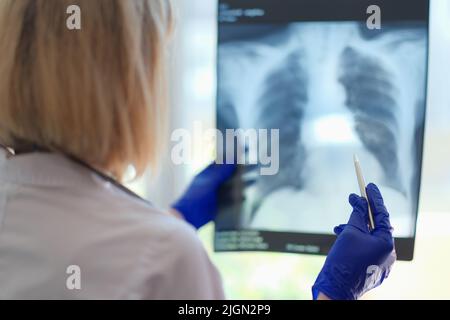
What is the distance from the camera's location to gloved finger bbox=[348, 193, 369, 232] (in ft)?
3.14

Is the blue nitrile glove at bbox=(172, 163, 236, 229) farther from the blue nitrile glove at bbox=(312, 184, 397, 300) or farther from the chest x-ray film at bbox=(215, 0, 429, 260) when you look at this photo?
the blue nitrile glove at bbox=(312, 184, 397, 300)

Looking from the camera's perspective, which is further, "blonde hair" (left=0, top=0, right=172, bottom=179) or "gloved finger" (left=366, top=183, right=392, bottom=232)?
"gloved finger" (left=366, top=183, right=392, bottom=232)

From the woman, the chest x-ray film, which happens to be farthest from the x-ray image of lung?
the woman

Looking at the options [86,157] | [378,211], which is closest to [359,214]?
[378,211]

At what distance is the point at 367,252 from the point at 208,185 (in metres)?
0.38

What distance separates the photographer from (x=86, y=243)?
28.7 inches

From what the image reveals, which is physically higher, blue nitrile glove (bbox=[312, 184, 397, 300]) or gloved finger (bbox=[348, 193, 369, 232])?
gloved finger (bbox=[348, 193, 369, 232])

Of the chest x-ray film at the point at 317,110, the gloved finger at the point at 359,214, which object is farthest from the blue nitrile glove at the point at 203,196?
the gloved finger at the point at 359,214

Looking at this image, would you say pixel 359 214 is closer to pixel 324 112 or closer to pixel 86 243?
pixel 324 112

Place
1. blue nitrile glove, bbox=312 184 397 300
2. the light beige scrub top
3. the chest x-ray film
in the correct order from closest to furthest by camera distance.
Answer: the light beige scrub top < blue nitrile glove, bbox=312 184 397 300 < the chest x-ray film

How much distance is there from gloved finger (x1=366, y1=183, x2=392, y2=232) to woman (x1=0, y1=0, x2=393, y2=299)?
320mm

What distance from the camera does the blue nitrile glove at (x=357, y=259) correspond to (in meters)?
0.92

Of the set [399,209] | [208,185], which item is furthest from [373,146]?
[208,185]
